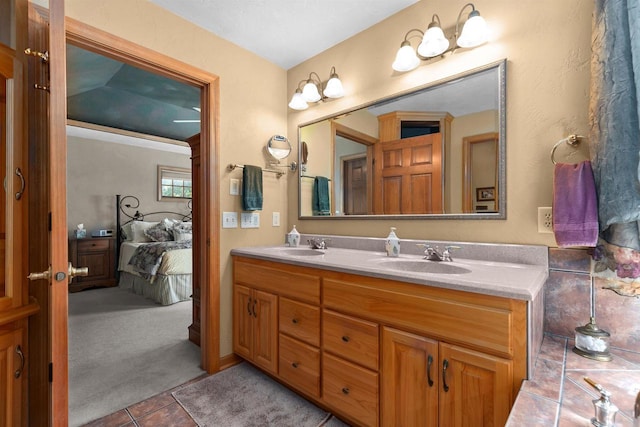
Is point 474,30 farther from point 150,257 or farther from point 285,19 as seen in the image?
point 150,257

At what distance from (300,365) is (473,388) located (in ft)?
3.08

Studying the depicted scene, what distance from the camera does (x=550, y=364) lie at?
42.2 inches

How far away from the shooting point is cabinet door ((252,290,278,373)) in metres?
1.79

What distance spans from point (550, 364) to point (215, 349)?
194cm

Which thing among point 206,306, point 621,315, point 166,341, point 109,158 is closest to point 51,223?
point 206,306

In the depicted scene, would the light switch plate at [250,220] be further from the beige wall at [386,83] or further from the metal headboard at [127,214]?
the metal headboard at [127,214]

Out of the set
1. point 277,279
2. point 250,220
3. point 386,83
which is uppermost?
point 386,83

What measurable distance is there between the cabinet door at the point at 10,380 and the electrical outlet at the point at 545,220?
7.89 ft

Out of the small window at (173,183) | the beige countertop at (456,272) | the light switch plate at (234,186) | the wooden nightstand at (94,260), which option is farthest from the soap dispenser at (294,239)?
the small window at (173,183)

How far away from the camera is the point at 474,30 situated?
1501 mm

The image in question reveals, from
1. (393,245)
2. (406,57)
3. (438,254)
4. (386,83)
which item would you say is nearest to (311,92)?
(386,83)

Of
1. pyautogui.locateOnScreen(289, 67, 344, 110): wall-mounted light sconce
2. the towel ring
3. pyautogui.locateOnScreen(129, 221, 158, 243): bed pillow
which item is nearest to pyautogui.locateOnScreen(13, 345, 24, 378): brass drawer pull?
pyautogui.locateOnScreen(289, 67, 344, 110): wall-mounted light sconce

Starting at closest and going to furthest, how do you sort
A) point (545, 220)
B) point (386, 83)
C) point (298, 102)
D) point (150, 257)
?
point (545, 220) → point (386, 83) → point (298, 102) → point (150, 257)

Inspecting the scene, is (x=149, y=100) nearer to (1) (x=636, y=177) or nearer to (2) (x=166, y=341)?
(2) (x=166, y=341)
